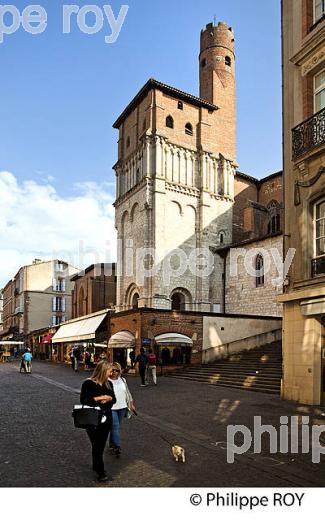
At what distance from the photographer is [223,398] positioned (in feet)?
51.0

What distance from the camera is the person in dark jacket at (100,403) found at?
6.09 m

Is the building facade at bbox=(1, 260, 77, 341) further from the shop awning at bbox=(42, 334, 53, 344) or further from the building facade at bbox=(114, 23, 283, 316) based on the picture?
the building facade at bbox=(114, 23, 283, 316)

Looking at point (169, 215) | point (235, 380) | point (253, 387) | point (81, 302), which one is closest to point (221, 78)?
point (169, 215)

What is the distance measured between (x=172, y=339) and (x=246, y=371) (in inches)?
230

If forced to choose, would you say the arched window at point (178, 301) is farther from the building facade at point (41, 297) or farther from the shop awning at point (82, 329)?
the building facade at point (41, 297)

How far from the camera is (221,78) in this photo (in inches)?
1919

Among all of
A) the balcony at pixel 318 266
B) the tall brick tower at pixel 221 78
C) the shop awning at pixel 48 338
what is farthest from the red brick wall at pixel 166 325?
the shop awning at pixel 48 338

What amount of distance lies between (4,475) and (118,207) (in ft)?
138

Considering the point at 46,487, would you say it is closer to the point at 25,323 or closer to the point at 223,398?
the point at 223,398

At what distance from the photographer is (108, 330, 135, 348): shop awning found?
90.3 feet

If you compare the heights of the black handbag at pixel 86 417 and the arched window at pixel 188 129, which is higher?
the arched window at pixel 188 129

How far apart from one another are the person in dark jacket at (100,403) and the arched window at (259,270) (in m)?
31.2

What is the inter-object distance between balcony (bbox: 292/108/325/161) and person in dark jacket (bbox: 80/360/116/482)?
10309 millimetres

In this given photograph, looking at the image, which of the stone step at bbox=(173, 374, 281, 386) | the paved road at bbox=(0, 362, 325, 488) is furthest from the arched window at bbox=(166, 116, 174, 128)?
the paved road at bbox=(0, 362, 325, 488)
